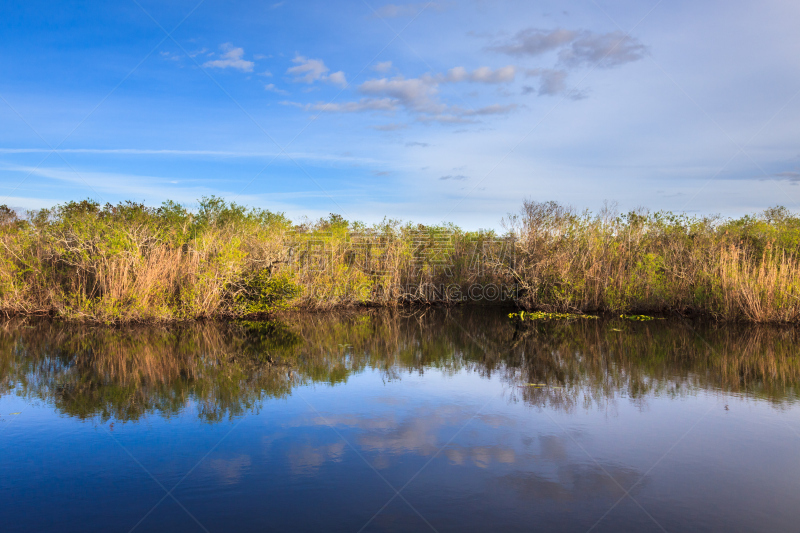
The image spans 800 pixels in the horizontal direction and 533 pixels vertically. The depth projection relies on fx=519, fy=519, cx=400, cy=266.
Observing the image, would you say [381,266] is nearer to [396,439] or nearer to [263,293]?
[263,293]

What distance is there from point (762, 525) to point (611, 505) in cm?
126

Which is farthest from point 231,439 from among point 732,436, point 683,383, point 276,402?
point 683,383

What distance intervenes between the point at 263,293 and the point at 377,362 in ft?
26.5

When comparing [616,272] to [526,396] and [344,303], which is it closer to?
[344,303]

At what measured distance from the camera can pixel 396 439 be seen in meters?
6.62

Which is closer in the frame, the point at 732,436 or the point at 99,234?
the point at 732,436

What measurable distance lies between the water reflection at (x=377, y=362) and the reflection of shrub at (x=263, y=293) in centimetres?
133

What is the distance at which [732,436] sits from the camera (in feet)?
22.2

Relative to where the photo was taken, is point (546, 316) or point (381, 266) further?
point (381, 266)

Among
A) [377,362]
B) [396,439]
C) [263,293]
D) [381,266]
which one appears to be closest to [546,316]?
[381,266]

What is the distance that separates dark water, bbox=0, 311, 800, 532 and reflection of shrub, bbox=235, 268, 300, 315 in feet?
17.4

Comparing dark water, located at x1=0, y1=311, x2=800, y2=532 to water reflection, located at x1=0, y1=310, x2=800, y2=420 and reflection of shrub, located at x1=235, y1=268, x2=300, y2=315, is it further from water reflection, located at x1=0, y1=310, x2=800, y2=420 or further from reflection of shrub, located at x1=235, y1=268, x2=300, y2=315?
reflection of shrub, located at x1=235, y1=268, x2=300, y2=315

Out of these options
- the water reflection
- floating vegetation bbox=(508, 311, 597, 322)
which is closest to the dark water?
the water reflection

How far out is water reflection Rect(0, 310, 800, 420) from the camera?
832cm
